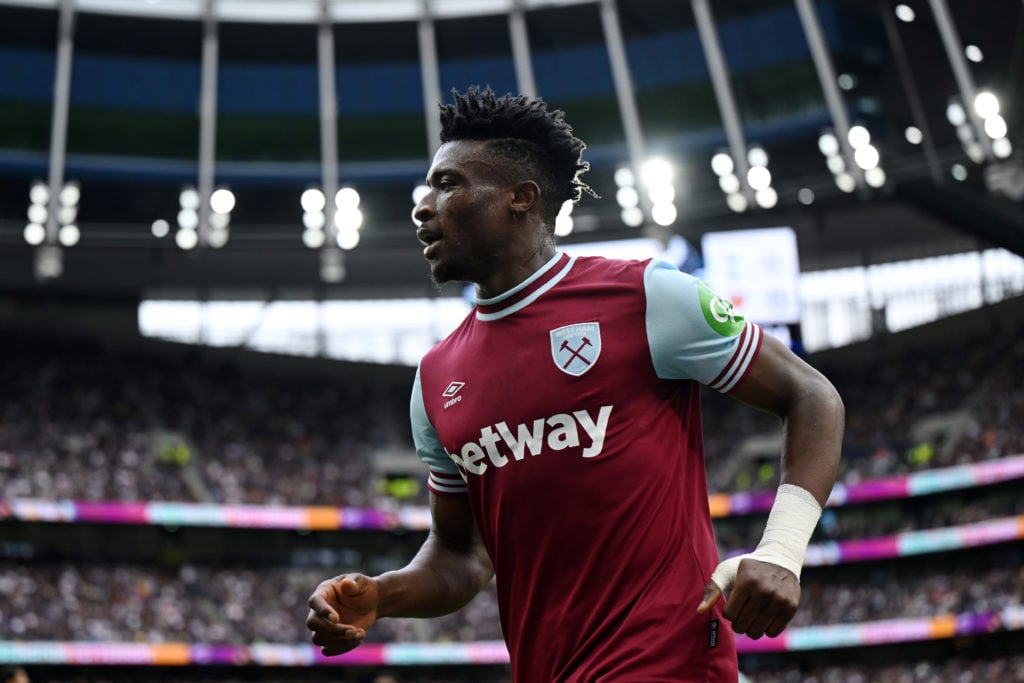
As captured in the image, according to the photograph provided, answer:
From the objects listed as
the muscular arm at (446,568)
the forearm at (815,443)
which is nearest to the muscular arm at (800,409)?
the forearm at (815,443)

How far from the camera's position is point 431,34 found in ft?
104

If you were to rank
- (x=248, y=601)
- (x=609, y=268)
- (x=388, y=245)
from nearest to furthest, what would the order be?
1. (x=609, y=268)
2. (x=388, y=245)
3. (x=248, y=601)

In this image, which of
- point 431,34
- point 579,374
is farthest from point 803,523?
point 431,34

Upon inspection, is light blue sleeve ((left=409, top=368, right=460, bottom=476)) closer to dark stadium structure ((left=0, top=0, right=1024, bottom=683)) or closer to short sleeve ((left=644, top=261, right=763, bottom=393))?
short sleeve ((left=644, top=261, right=763, bottom=393))

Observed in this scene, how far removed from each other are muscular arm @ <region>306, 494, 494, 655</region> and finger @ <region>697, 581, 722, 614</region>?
988mm

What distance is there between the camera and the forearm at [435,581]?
148 inches

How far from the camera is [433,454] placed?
3.97 metres

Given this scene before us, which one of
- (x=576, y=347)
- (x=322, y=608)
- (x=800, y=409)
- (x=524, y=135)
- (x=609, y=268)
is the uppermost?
(x=524, y=135)

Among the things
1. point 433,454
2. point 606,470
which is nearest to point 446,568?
point 433,454

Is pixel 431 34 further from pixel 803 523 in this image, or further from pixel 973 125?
pixel 803 523

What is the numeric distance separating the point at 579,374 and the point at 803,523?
0.69 m

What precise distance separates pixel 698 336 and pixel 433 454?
3.43 feet

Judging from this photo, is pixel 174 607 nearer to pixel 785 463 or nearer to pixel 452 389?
pixel 452 389

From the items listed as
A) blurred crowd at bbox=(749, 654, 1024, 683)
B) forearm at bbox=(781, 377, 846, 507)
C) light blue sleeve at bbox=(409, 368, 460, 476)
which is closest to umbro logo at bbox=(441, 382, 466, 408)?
light blue sleeve at bbox=(409, 368, 460, 476)
